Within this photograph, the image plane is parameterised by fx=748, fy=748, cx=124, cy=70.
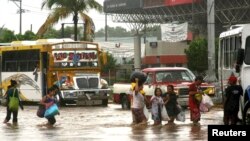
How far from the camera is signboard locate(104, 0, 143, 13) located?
84.6 metres

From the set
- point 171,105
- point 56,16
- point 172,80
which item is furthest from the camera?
point 56,16

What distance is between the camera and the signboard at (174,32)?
221ft

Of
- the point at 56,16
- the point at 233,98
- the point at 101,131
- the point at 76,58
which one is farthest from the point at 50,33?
the point at 233,98

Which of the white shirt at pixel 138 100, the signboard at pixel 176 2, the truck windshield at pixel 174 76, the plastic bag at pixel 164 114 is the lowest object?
the plastic bag at pixel 164 114

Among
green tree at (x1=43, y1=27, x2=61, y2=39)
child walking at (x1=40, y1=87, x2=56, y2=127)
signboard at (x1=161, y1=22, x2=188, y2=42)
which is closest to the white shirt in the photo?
child walking at (x1=40, y1=87, x2=56, y2=127)

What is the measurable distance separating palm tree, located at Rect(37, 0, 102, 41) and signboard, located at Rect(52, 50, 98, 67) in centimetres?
1005

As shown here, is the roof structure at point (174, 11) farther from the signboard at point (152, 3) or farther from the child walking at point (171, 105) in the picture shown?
the child walking at point (171, 105)

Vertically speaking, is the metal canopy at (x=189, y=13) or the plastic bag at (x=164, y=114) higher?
the metal canopy at (x=189, y=13)

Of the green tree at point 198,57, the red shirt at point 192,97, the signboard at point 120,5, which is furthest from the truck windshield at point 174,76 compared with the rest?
the signboard at point 120,5

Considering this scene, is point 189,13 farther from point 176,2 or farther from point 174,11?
point 174,11

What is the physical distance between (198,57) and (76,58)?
25487mm

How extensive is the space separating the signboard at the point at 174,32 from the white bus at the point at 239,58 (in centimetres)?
4228

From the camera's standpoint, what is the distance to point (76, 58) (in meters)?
38.6

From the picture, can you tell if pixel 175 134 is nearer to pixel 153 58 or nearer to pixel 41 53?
pixel 41 53
